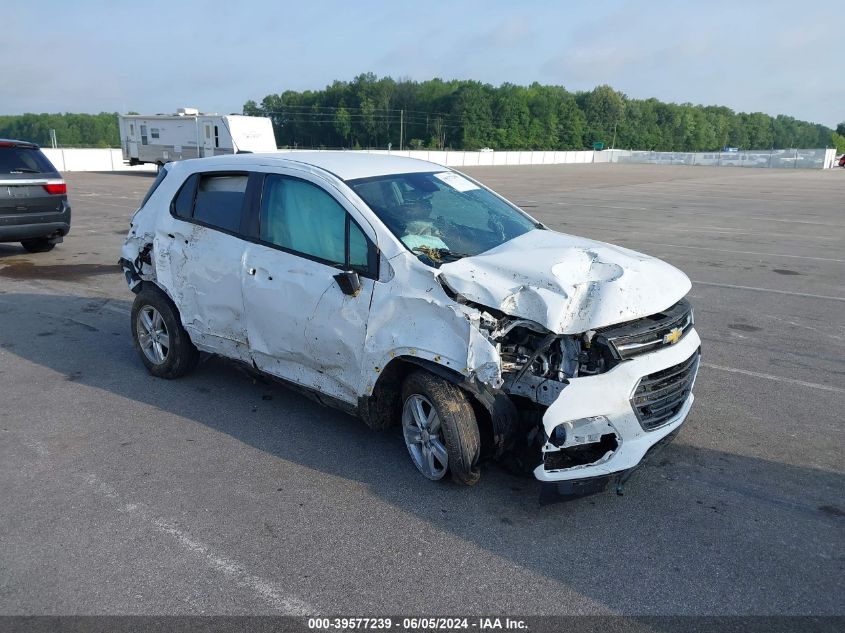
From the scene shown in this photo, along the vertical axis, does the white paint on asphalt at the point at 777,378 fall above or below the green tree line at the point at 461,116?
below

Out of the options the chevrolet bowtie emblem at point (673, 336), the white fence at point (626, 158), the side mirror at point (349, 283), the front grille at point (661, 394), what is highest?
the white fence at point (626, 158)

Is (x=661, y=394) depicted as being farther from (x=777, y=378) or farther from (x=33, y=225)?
(x=33, y=225)

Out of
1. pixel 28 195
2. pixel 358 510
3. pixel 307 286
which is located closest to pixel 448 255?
pixel 307 286

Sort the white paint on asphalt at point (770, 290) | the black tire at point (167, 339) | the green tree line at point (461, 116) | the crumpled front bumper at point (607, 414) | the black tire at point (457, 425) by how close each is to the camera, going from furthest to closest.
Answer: the green tree line at point (461, 116)
the white paint on asphalt at point (770, 290)
the black tire at point (167, 339)
the black tire at point (457, 425)
the crumpled front bumper at point (607, 414)

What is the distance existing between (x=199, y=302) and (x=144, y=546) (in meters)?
2.25

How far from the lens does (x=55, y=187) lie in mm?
10852

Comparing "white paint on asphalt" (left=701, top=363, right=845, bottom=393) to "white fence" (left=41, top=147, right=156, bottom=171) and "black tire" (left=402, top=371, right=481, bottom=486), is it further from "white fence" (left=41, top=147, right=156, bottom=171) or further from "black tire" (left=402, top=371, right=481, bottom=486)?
"white fence" (left=41, top=147, right=156, bottom=171)

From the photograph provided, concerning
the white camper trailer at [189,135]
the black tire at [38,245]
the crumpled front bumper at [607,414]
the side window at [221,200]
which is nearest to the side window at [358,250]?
the side window at [221,200]

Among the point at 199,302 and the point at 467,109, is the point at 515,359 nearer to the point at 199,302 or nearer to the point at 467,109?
the point at 199,302

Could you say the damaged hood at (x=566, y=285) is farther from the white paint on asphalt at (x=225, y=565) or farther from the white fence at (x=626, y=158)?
the white fence at (x=626, y=158)

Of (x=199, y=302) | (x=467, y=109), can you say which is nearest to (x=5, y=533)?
(x=199, y=302)

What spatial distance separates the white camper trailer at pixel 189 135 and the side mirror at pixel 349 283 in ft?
89.2

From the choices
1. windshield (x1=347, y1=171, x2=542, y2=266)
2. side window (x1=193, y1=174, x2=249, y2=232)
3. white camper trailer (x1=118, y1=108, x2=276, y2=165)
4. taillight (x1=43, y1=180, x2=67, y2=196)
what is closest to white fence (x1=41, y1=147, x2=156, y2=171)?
white camper trailer (x1=118, y1=108, x2=276, y2=165)

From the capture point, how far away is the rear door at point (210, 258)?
4.97 meters
